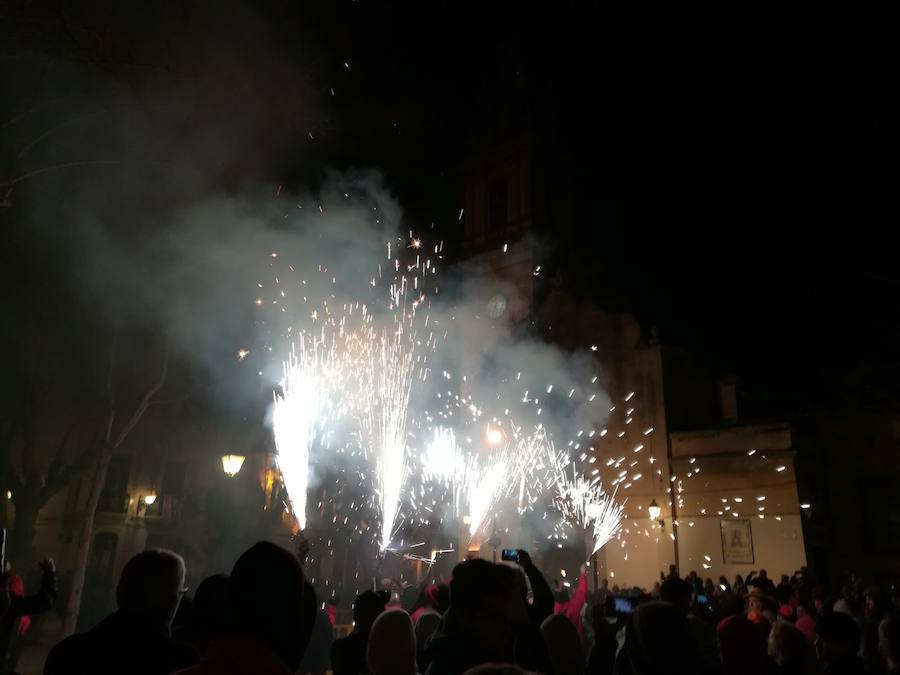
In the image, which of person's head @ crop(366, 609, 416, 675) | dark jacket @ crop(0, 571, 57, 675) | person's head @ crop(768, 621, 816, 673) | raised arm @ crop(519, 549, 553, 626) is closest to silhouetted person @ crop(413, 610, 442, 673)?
raised arm @ crop(519, 549, 553, 626)

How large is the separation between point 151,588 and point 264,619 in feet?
3.70

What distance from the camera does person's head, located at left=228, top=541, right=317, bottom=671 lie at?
5.78 ft

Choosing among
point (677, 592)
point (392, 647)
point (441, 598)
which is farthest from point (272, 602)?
point (677, 592)

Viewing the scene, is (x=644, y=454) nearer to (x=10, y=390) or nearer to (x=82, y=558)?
(x=82, y=558)

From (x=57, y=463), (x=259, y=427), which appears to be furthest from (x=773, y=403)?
(x=57, y=463)

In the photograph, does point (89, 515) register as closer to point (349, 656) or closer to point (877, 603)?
point (349, 656)

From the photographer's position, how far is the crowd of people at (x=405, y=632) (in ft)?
5.90

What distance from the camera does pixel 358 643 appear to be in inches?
165

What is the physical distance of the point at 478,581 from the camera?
2826mm

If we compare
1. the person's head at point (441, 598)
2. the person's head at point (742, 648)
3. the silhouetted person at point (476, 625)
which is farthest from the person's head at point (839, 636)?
the person's head at point (441, 598)

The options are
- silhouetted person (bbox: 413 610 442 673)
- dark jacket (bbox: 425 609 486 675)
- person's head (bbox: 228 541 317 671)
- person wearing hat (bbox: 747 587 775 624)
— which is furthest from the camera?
person wearing hat (bbox: 747 587 775 624)

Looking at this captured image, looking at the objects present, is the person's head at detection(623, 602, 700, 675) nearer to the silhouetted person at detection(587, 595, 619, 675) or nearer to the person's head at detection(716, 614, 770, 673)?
the silhouetted person at detection(587, 595, 619, 675)

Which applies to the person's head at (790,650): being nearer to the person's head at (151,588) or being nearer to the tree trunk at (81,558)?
the person's head at (151,588)

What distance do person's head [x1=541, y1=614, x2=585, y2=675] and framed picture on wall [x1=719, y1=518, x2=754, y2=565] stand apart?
17.7 m
